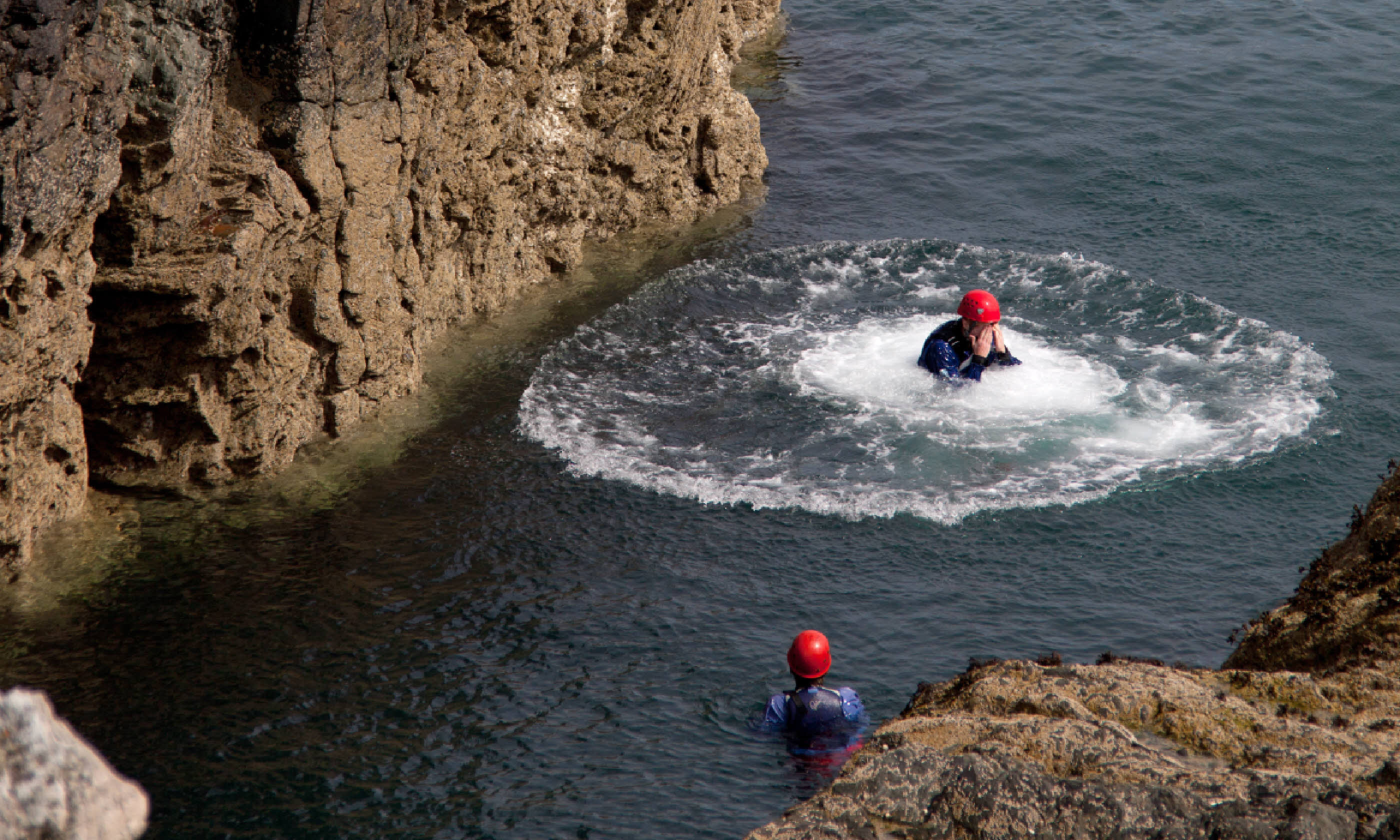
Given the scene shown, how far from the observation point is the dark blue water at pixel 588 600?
381 inches

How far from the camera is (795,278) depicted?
65.7ft

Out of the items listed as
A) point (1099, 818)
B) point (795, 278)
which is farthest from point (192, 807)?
point (795, 278)

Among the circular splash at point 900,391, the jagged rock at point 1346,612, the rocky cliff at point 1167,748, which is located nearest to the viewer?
the rocky cliff at point 1167,748

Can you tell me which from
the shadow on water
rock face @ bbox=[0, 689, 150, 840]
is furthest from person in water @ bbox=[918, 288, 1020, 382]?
rock face @ bbox=[0, 689, 150, 840]

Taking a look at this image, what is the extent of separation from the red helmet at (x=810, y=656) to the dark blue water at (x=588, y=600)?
67 centimetres

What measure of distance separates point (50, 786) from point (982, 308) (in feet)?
48.7

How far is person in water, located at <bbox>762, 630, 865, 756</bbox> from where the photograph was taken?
1002 cm

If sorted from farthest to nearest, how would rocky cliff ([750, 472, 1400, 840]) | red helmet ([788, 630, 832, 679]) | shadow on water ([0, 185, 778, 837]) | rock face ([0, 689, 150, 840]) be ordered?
red helmet ([788, 630, 832, 679]) < shadow on water ([0, 185, 778, 837]) < rocky cliff ([750, 472, 1400, 840]) < rock face ([0, 689, 150, 840])

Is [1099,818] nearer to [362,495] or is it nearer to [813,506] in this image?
[813,506]

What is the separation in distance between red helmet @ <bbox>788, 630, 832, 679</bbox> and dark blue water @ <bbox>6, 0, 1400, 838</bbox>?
0.67 metres

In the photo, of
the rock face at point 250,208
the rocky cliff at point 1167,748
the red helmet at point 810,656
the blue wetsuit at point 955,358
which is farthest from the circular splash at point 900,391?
the rocky cliff at point 1167,748

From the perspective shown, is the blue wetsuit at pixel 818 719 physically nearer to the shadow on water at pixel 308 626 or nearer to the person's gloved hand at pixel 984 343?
the shadow on water at pixel 308 626

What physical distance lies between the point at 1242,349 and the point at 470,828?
1334cm

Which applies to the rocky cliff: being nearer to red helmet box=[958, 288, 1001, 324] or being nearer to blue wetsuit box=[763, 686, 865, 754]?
blue wetsuit box=[763, 686, 865, 754]
